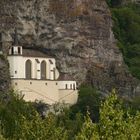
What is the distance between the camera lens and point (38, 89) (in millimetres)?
108375

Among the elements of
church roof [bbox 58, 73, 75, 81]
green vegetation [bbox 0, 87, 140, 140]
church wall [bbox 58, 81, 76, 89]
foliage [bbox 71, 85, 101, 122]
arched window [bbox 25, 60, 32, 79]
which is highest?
green vegetation [bbox 0, 87, 140, 140]

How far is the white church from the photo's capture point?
353 ft

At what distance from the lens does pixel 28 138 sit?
47.5 m

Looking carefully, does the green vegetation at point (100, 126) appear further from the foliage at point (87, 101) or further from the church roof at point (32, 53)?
the foliage at point (87, 101)

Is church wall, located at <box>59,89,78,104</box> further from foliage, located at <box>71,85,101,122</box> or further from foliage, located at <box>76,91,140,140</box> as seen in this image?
foliage, located at <box>76,91,140,140</box>

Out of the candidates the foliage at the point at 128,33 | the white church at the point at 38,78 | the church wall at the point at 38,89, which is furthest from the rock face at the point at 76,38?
the foliage at the point at 128,33

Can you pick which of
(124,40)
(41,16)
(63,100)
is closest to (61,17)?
(41,16)

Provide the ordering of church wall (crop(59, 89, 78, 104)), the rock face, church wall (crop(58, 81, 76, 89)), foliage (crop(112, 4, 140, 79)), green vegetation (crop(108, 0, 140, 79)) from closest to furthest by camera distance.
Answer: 1. church wall (crop(59, 89, 78, 104))
2. church wall (crop(58, 81, 76, 89))
3. the rock face
4. green vegetation (crop(108, 0, 140, 79))
5. foliage (crop(112, 4, 140, 79))

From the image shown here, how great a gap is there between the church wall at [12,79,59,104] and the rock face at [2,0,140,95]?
3.32m

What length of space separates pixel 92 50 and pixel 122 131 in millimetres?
73163

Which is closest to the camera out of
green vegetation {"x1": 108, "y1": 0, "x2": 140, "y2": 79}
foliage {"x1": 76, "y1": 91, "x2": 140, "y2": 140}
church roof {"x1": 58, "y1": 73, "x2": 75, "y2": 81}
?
foliage {"x1": 76, "y1": 91, "x2": 140, "y2": 140}

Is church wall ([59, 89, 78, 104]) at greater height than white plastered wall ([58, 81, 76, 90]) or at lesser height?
lesser

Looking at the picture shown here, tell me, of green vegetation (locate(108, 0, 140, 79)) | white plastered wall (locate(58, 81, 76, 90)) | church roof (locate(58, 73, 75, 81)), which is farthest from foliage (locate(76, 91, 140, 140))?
green vegetation (locate(108, 0, 140, 79))

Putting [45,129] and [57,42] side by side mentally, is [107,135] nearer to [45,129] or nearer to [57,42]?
[45,129]
